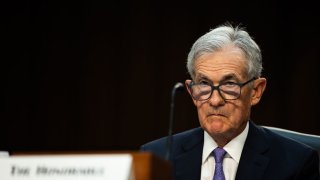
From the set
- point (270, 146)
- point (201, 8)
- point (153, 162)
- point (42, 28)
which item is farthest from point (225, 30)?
point (42, 28)

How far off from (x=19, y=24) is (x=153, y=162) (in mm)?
3356

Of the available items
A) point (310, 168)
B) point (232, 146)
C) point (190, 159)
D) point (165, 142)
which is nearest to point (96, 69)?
point (165, 142)

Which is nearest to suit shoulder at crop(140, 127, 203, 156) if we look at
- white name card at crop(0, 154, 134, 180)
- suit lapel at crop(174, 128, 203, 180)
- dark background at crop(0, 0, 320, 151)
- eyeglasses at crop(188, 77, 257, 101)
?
suit lapel at crop(174, 128, 203, 180)

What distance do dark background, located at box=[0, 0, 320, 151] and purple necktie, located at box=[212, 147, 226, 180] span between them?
1.99 metres

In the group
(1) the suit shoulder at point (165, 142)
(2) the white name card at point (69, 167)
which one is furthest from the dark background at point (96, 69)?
(2) the white name card at point (69, 167)

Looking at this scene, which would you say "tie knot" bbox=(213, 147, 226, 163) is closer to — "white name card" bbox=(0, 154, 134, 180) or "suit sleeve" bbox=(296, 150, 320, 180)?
"suit sleeve" bbox=(296, 150, 320, 180)

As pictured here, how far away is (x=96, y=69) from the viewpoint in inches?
192

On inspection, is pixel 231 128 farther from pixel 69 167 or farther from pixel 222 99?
pixel 69 167

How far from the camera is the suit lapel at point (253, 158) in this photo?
2.69 m

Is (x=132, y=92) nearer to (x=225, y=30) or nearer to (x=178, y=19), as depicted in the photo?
(x=178, y=19)

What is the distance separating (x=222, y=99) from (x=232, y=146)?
25 cm

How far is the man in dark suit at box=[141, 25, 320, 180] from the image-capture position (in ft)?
8.86

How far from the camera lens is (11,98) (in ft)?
16.0

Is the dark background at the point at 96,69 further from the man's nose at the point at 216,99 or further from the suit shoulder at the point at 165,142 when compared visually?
the man's nose at the point at 216,99
